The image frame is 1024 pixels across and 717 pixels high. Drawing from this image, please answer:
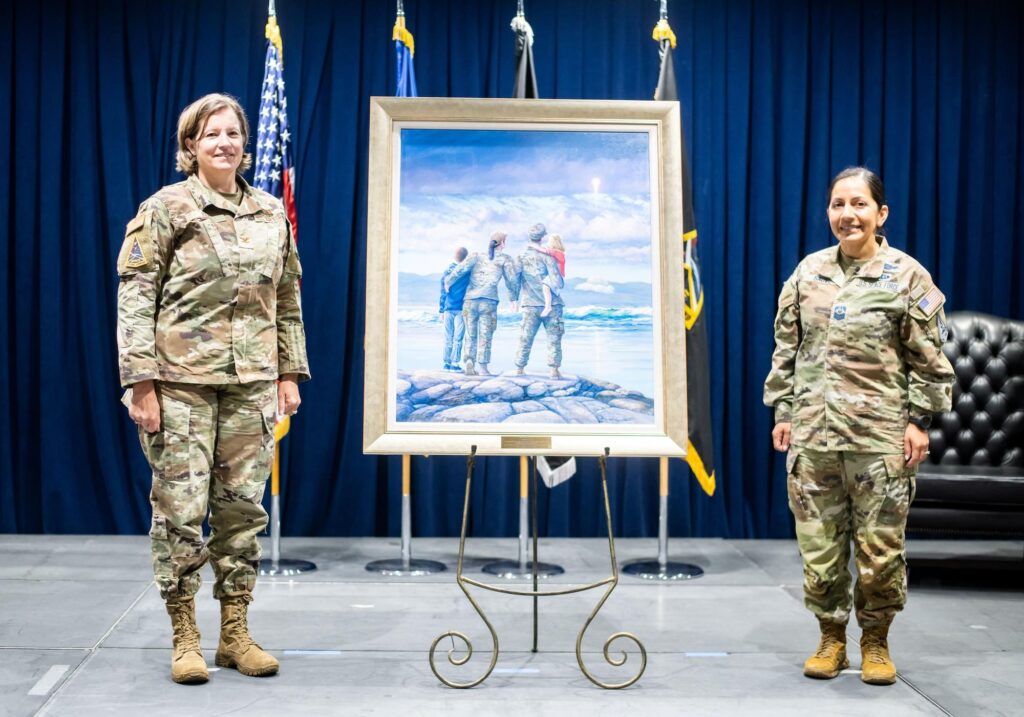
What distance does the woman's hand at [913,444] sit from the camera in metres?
2.92

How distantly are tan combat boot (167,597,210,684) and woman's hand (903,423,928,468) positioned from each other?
6.49ft

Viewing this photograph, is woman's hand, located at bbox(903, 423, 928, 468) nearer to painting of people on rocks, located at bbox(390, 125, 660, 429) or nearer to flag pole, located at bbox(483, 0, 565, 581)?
painting of people on rocks, located at bbox(390, 125, 660, 429)

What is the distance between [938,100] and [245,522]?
4.15 m

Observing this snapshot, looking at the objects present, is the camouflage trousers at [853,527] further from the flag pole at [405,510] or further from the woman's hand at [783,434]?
the flag pole at [405,510]

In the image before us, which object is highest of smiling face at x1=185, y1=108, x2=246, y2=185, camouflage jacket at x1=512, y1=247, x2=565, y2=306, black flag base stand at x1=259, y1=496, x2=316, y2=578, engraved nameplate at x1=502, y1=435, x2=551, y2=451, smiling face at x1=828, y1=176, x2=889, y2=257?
smiling face at x1=185, y1=108, x2=246, y2=185

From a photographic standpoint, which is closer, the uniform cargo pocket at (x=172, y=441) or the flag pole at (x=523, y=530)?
the uniform cargo pocket at (x=172, y=441)

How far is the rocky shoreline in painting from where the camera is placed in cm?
304

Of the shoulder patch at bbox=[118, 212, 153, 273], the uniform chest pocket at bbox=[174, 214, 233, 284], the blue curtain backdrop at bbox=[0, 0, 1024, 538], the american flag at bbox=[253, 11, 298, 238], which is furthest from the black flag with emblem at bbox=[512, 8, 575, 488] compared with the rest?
the shoulder patch at bbox=[118, 212, 153, 273]

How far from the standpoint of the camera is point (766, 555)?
486cm

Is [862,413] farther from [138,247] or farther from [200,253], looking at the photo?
[138,247]

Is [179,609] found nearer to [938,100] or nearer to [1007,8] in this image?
[938,100]

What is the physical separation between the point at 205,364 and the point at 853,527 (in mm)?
1837

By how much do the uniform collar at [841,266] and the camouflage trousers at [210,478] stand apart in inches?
63.0

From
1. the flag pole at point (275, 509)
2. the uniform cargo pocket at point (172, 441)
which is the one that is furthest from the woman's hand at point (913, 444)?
the flag pole at point (275, 509)
